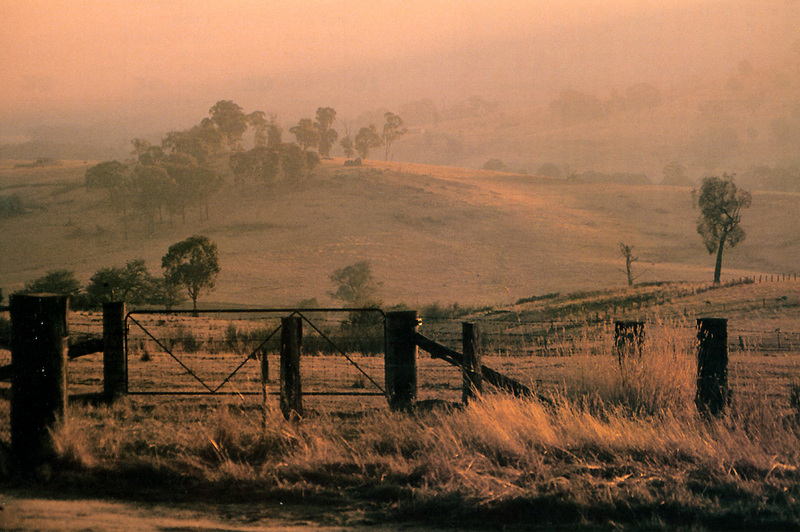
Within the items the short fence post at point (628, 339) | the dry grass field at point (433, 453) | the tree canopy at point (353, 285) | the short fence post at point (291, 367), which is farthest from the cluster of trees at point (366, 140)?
the short fence post at point (291, 367)

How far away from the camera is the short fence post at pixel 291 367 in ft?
24.7

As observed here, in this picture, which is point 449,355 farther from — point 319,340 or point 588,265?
point 588,265

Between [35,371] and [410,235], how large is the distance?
8871 centimetres

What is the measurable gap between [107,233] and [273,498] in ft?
362

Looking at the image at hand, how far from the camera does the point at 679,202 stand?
421 ft

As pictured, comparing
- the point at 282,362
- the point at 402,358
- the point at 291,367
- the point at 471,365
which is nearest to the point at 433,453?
the point at 402,358

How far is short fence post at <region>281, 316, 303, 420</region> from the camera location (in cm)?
754

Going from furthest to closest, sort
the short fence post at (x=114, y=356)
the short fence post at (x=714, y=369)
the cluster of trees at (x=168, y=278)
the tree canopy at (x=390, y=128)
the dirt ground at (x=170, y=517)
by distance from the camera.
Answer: the tree canopy at (x=390, y=128)
the cluster of trees at (x=168, y=278)
the short fence post at (x=114, y=356)
the short fence post at (x=714, y=369)
the dirt ground at (x=170, y=517)

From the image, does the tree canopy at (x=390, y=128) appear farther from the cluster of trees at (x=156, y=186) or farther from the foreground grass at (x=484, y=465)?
the foreground grass at (x=484, y=465)

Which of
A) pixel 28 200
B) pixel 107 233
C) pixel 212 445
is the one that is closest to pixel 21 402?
pixel 212 445

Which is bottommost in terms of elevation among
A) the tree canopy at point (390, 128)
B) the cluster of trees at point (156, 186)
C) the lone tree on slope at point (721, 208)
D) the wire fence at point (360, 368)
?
the wire fence at point (360, 368)

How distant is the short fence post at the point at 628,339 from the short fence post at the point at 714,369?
4.28ft

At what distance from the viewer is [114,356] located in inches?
354

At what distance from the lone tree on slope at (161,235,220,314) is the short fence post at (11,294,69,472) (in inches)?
1722
